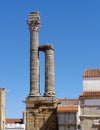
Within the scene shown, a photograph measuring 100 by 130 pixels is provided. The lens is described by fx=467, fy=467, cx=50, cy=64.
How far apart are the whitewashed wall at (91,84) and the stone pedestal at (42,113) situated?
10.3ft

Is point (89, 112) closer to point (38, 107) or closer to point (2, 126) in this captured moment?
point (38, 107)

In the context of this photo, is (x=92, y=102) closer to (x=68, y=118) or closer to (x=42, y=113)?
(x=68, y=118)

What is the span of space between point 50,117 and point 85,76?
16.6 ft

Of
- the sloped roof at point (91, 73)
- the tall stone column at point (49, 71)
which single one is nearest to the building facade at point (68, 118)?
the tall stone column at point (49, 71)

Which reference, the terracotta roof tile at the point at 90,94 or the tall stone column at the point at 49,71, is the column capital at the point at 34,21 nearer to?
the tall stone column at the point at 49,71

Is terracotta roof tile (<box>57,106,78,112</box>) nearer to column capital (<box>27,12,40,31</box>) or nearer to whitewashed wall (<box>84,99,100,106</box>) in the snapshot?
whitewashed wall (<box>84,99,100,106</box>)

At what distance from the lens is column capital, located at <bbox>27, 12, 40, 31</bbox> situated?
149 ft

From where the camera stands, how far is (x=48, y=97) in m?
43.4

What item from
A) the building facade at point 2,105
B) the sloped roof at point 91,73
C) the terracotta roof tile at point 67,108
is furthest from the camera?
the building facade at point 2,105

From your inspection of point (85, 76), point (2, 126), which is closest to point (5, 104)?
point (2, 126)

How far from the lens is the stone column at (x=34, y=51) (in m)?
44.1

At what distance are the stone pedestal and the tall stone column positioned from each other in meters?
0.77

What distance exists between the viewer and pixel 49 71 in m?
44.7

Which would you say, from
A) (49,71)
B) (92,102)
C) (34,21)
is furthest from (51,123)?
(34,21)
